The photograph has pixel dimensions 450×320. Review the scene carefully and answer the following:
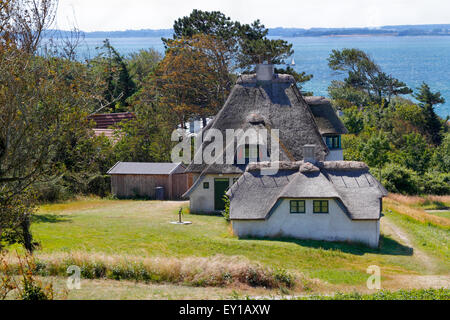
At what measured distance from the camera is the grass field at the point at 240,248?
71.3 feet

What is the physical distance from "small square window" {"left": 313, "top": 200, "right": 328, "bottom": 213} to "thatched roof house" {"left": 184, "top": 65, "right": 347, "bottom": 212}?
522 centimetres

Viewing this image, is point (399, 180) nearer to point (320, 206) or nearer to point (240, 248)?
point (320, 206)

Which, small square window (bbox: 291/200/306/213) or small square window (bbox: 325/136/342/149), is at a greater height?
small square window (bbox: 325/136/342/149)

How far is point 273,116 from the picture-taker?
1417 inches

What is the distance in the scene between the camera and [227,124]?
35969 mm

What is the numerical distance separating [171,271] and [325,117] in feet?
74.0

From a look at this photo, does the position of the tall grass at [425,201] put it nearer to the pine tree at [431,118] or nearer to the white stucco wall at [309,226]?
the white stucco wall at [309,226]

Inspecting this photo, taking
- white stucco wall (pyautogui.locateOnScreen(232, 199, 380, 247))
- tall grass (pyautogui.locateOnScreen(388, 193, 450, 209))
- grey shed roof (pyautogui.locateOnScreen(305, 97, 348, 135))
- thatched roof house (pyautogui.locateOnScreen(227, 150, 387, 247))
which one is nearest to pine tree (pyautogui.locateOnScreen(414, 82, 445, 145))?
tall grass (pyautogui.locateOnScreen(388, 193, 450, 209))

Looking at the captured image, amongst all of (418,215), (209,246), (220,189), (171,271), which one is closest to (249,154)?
(220,189)

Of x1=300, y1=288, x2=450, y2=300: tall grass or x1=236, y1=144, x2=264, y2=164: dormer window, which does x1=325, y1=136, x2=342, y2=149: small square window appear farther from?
x1=300, y1=288, x2=450, y2=300: tall grass

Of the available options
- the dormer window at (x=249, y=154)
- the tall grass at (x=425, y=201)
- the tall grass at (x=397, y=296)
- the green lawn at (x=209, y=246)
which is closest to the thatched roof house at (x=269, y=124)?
the dormer window at (x=249, y=154)

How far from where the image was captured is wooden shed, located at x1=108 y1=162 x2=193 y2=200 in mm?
39500
